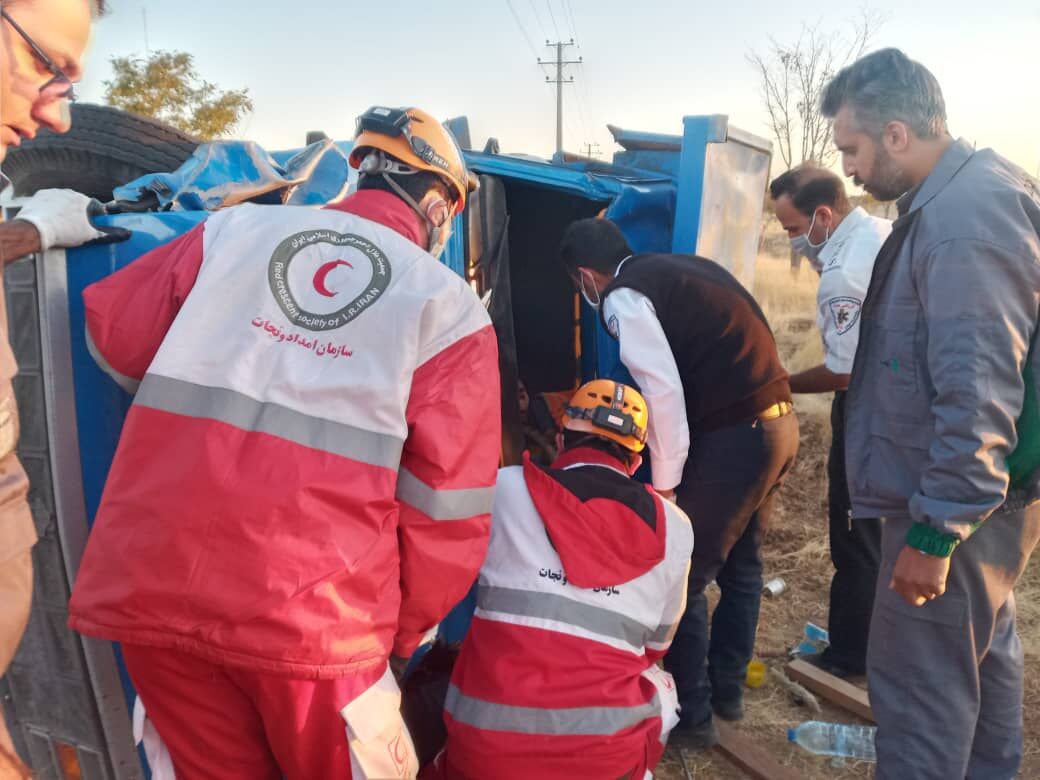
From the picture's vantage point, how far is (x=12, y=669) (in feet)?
6.75

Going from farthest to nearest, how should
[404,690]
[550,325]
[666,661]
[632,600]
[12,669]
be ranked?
[550,325] → [666,661] → [404,690] → [632,600] → [12,669]

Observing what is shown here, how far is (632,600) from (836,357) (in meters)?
1.71

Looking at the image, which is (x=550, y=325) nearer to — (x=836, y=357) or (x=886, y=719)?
(x=836, y=357)

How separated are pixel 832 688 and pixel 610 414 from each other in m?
1.97

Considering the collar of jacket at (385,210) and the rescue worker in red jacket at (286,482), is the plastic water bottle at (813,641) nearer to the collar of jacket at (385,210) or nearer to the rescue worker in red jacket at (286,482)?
the rescue worker in red jacket at (286,482)

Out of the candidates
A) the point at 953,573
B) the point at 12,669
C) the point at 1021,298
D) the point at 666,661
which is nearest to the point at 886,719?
the point at 953,573

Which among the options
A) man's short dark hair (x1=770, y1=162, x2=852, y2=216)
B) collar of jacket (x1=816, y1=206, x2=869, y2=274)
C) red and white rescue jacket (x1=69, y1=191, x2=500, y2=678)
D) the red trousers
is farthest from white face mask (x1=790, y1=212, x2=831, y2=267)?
the red trousers

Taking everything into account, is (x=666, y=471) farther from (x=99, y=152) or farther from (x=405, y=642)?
(x=99, y=152)

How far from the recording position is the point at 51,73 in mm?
1232

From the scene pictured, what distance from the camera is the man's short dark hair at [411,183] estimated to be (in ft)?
6.51

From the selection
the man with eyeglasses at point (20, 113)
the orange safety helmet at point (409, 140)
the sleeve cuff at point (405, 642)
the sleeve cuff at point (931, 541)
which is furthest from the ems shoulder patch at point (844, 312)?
the man with eyeglasses at point (20, 113)

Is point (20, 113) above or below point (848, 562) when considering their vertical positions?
above

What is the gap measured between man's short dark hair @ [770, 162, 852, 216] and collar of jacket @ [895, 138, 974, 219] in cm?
170

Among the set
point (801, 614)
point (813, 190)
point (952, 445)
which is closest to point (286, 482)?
point (952, 445)
